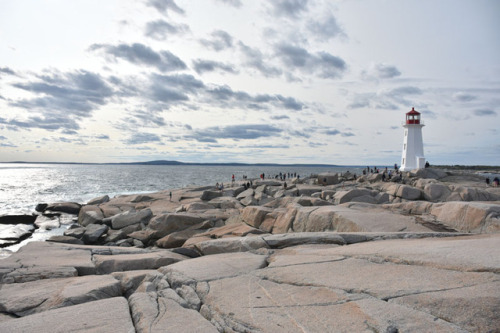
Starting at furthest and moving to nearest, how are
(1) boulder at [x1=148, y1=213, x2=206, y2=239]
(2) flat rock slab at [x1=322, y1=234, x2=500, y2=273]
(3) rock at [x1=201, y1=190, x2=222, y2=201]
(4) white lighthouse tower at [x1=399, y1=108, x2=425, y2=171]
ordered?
1. (4) white lighthouse tower at [x1=399, y1=108, x2=425, y2=171]
2. (3) rock at [x1=201, y1=190, x2=222, y2=201]
3. (1) boulder at [x1=148, y1=213, x2=206, y2=239]
4. (2) flat rock slab at [x1=322, y1=234, x2=500, y2=273]

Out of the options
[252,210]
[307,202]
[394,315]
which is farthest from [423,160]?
[394,315]

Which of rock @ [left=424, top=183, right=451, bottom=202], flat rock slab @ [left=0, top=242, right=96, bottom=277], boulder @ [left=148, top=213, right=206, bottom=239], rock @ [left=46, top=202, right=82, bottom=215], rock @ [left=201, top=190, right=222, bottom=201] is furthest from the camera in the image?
rock @ [left=46, top=202, right=82, bottom=215]

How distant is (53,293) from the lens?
544cm

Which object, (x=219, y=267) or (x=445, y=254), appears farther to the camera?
(x=219, y=267)

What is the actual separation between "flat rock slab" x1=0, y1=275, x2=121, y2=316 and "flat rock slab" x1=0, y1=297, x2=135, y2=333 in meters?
0.48

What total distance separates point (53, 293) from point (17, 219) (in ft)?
73.3

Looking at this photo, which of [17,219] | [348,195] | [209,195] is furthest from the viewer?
[209,195]

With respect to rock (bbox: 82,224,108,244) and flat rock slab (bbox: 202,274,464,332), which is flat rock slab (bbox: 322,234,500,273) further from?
rock (bbox: 82,224,108,244)

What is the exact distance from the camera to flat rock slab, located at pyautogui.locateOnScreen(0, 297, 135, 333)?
13.1 feet

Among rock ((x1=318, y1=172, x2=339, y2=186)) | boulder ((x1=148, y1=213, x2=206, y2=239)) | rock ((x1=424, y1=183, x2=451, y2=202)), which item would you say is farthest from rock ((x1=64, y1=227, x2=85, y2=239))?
rock ((x1=318, y1=172, x2=339, y2=186))

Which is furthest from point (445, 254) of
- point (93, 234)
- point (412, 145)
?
point (412, 145)

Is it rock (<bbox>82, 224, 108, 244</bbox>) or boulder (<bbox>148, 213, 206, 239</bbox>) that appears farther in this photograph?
rock (<bbox>82, 224, 108, 244</bbox>)

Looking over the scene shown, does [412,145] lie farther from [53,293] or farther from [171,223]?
Result: [53,293]

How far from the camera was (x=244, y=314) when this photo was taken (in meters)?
4.04
